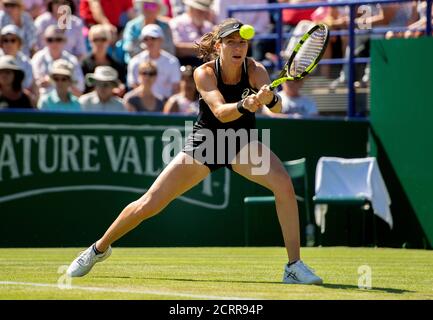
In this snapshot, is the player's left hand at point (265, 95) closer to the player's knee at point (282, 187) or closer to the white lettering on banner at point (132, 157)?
the player's knee at point (282, 187)

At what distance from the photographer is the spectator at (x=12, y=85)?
14422 millimetres

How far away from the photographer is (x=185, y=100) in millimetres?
15852

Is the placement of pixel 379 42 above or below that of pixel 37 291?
above

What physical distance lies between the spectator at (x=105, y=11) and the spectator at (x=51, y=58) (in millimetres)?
1603

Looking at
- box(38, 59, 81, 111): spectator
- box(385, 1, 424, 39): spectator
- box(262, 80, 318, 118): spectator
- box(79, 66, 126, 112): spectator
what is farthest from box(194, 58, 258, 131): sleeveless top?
box(385, 1, 424, 39): spectator

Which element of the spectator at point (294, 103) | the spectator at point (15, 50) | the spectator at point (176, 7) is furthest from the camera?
the spectator at point (176, 7)

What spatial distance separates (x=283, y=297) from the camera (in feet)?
24.6

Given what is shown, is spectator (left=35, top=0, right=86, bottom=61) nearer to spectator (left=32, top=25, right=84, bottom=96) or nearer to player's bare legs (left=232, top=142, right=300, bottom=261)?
spectator (left=32, top=25, right=84, bottom=96)

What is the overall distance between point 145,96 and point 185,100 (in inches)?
23.0

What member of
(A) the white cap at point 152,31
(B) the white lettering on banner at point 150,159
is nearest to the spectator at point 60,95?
(B) the white lettering on banner at point 150,159

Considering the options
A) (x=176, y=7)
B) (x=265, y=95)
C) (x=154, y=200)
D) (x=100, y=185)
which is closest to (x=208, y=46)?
(x=265, y=95)
